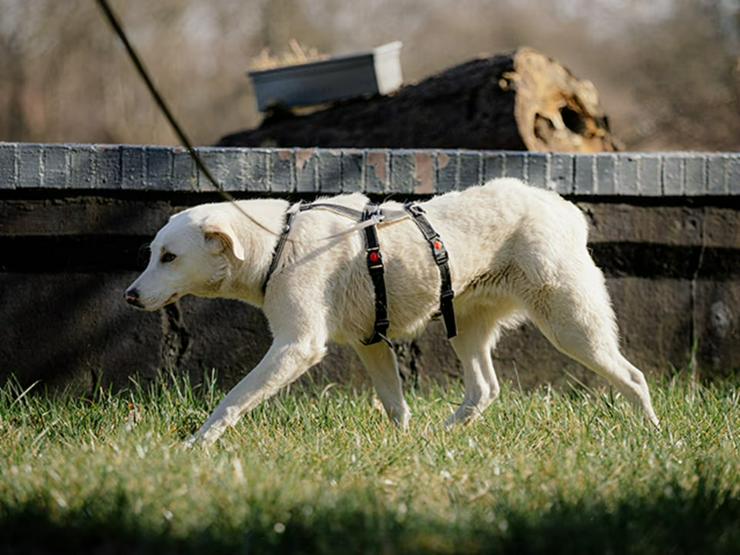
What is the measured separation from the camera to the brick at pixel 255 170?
5.33 meters

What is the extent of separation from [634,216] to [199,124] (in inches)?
Answer: 747

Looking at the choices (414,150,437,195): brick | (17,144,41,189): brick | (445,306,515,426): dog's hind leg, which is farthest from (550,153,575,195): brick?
(17,144,41,189): brick

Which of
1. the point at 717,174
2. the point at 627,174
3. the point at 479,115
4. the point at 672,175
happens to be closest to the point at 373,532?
the point at 627,174

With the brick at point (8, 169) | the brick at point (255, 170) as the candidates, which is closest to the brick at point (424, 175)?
the brick at point (255, 170)

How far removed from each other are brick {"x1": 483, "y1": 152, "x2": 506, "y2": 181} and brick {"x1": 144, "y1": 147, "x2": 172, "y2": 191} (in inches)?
62.9

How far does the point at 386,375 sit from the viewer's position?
4.84 meters

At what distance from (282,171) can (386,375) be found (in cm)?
122

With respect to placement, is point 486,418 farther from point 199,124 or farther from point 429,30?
point 429,30

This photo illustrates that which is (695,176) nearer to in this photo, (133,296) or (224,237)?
(224,237)

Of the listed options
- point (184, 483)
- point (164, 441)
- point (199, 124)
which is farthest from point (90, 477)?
point (199, 124)

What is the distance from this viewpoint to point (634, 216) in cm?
573

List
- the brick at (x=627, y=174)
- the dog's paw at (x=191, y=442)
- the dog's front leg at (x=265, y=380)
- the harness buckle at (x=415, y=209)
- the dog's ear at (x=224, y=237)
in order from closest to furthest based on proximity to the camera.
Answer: the dog's paw at (x=191, y=442)
the dog's front leg at (x=265, y=380)
the dog's ear at (x=224, y=237)
the harness buckle at (x=415, y=209)
the brick at (x=627, y=174)

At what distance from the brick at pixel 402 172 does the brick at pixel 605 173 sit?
0.99m

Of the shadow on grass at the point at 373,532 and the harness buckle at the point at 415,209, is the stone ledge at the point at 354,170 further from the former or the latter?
the shadow on grass at the point at 373,532
